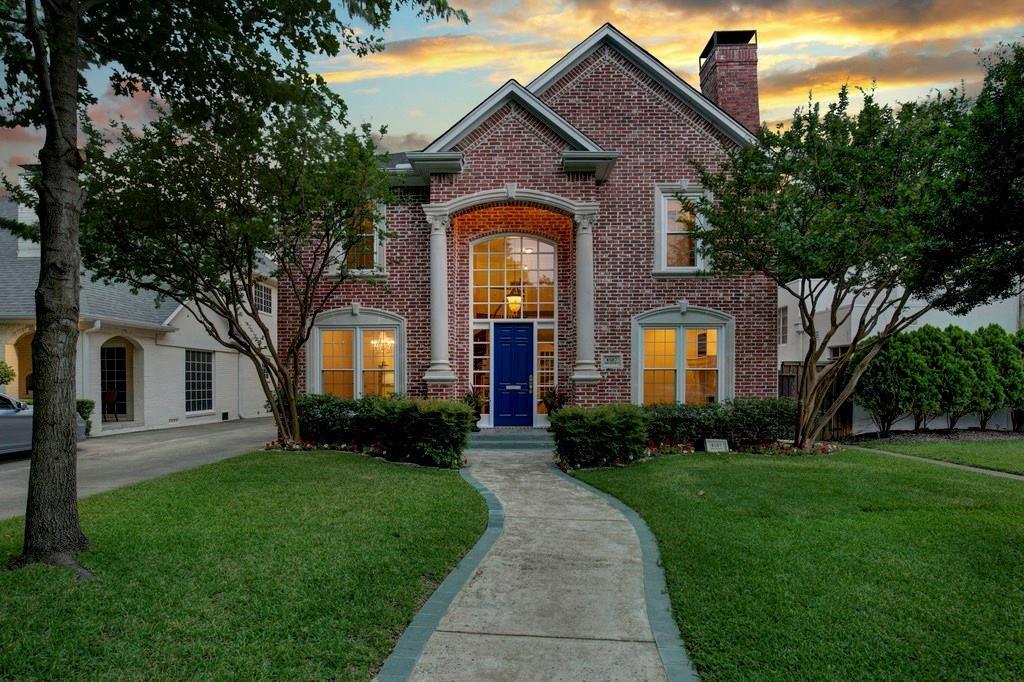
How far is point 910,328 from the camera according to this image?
18.2m

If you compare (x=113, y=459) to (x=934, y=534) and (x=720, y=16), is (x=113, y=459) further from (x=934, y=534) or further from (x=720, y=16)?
(x=720, y=16)

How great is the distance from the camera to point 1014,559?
525cm

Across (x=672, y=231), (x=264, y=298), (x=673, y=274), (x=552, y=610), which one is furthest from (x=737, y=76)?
(x=264, y=298)

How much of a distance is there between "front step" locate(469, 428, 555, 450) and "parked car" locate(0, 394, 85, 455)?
871 centimetres

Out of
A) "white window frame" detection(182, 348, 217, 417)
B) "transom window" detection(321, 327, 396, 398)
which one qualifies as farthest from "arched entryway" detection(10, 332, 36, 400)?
"transom window" detection(321, 327, 396, 398)

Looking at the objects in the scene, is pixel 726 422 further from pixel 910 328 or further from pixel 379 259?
pixel 910 328

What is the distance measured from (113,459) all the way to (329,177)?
281 inches

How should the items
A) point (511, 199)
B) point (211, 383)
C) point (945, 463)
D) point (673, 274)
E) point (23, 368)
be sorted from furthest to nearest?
point (211, 383) < point (23, 368) < point (673, 274) < point (511, 199) < point (945, 463)

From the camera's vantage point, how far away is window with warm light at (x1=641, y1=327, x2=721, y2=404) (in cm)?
1406

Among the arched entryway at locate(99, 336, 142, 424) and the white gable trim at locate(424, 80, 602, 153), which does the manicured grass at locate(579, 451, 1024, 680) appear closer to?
the white gable trim at locate(424, 80, 602, 153)

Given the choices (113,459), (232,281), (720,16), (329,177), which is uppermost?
(720,16)

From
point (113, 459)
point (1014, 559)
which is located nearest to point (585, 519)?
point (1014, 559)

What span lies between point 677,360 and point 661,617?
34.1 ft

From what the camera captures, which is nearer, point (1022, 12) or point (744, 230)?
point (1022, 12)
